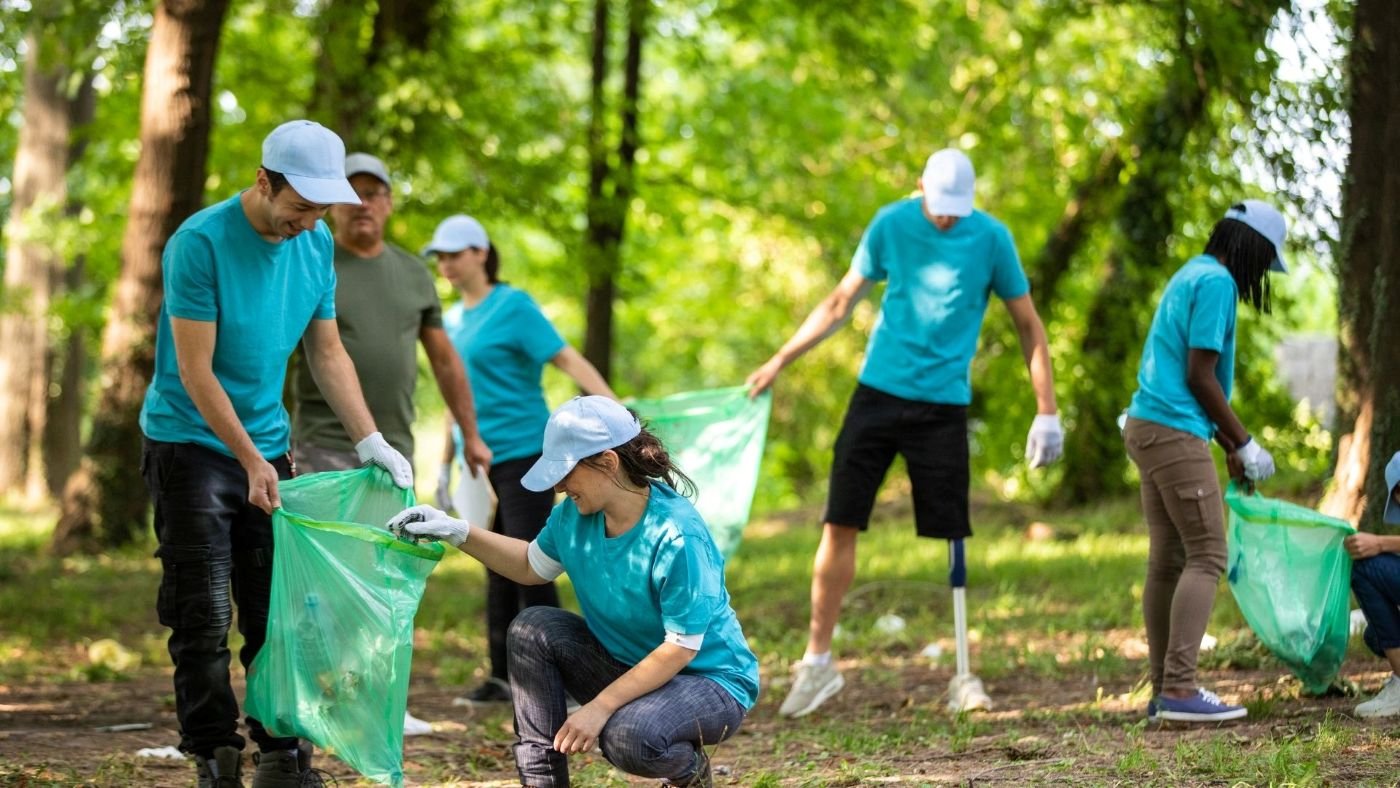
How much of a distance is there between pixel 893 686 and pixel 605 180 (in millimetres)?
7650

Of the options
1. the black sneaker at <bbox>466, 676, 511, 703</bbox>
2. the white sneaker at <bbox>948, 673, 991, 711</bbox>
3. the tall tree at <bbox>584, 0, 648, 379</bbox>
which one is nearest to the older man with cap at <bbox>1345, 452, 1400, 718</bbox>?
the white sneaker at <bbox>948, 673, 991, 711</bbox>

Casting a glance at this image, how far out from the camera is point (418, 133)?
9984mm

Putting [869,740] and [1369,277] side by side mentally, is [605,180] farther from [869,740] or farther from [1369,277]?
[869,740]

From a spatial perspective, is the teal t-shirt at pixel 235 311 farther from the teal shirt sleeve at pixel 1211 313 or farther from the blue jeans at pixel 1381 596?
the blue jeans at pixel 1381 596

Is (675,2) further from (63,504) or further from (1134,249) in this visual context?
(63,504)

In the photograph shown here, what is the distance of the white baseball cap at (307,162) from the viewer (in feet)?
11.7

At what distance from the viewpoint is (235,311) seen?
145 inches

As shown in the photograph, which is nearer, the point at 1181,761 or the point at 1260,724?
the point at 1181,761

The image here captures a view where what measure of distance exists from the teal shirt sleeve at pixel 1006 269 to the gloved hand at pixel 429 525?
96.2 inches

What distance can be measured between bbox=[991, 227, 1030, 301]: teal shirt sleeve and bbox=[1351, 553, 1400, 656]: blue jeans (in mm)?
1433

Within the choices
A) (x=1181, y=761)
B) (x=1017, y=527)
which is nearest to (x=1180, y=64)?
(x=1181, y=761)

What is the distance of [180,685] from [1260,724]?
3.16m

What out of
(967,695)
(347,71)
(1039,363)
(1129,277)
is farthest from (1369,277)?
(347,71)

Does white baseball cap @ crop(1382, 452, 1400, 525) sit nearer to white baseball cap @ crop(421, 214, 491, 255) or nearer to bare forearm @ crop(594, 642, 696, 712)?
bare forearm @ crop(594, 642, 696, 712)
